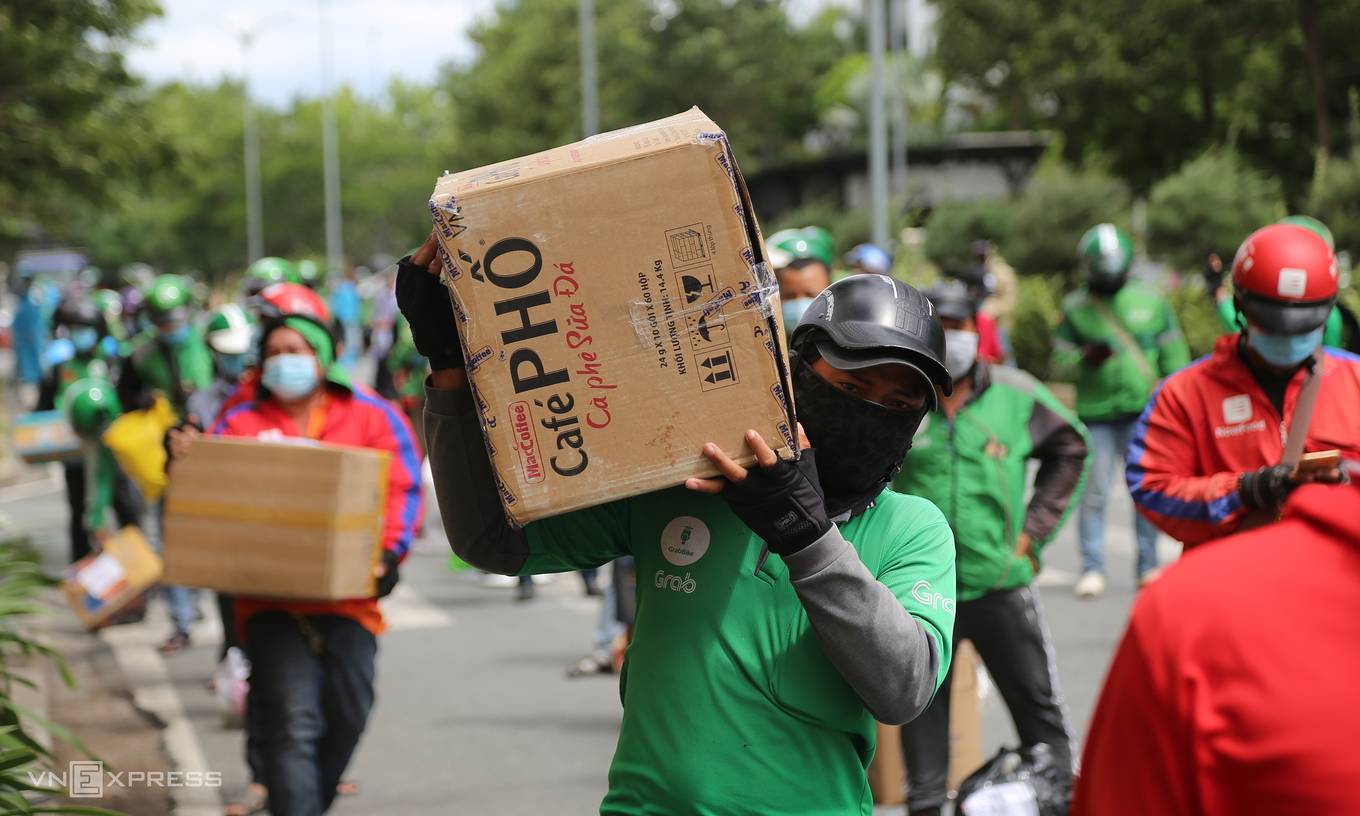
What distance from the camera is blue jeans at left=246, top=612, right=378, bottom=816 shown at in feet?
16.7

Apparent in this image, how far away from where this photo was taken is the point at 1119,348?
33.2 ft

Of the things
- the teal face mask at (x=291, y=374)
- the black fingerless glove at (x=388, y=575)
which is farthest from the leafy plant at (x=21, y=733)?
the teal face mask at (x=291, y=374)

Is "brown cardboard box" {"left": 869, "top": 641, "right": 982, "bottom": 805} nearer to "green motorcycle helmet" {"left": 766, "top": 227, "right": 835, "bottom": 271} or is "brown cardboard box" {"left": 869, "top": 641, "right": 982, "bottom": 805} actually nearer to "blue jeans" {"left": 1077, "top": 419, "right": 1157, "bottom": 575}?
"green motorcycle helmet" {"left": 766, "top": 227, "right": 835, "bottom": 271}

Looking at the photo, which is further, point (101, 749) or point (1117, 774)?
point (101, 749)

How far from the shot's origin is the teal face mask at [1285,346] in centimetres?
425

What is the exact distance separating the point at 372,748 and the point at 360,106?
90.1 meters

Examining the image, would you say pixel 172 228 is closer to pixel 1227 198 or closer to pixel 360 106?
pixel 360 106

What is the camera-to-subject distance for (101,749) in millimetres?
7086

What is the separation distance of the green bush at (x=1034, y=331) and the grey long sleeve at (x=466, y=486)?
19763 millimetres

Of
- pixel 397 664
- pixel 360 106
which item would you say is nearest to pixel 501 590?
pixel 397 664

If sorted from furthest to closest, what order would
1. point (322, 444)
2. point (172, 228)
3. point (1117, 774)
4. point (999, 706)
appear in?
point (172, 228) < point (999, 706) < point (322, 444) < point (1117, 774)

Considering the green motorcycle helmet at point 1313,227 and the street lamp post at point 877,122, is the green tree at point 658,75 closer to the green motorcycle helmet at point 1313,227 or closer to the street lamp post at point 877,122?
the street lamp post at point 877,122

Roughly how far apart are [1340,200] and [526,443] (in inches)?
963

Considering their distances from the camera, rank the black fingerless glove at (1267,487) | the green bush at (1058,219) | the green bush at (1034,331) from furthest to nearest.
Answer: the green bush at (1058,219)
the green bush at (1034,331)
the black fingerless glove at (1267,487)
